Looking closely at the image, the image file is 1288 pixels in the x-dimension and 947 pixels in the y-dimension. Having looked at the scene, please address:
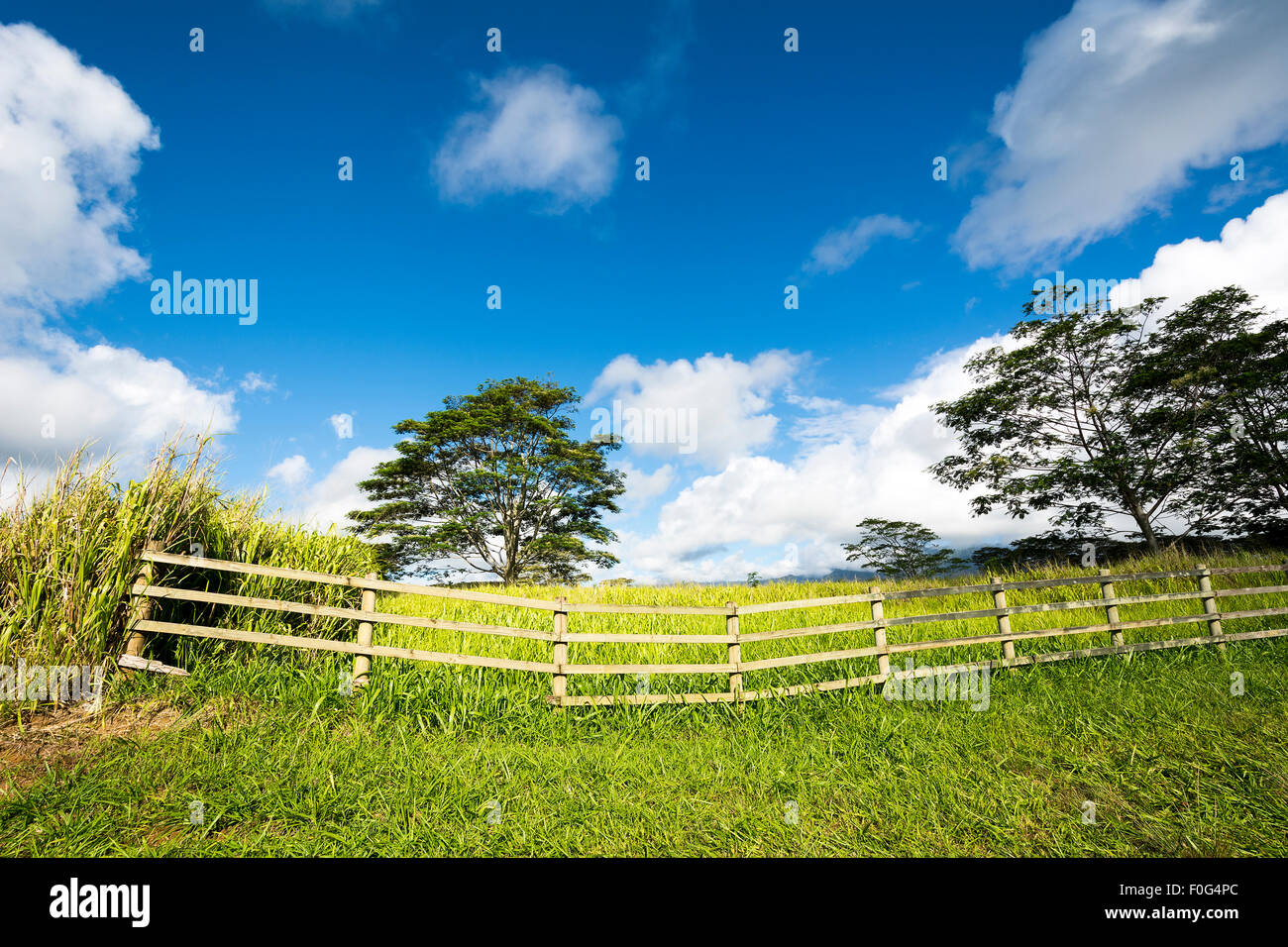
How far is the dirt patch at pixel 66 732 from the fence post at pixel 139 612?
651 mm

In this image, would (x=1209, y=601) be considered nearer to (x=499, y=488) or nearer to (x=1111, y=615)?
(x=1111, y=615)

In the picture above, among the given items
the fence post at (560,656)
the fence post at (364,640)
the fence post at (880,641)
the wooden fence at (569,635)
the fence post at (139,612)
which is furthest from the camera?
the fence post at (880,641)

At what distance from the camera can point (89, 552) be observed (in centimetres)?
622

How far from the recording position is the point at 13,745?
16.8 feet

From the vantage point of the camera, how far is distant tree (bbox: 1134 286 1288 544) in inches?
815

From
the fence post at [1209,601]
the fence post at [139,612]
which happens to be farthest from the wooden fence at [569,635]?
the fence post at [1209,601]

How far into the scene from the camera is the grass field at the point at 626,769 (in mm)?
4043

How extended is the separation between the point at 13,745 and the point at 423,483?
82.5ft

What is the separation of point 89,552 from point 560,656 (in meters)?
5.23

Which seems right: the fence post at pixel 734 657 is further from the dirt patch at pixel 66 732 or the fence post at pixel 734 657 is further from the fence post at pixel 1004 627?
the dirt patch at pixel 66 732

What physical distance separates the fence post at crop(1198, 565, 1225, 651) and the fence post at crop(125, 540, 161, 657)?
16.0 meters

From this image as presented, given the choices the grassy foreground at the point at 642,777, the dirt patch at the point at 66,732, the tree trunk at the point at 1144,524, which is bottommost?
the grassy foreground at the point at 642,777
